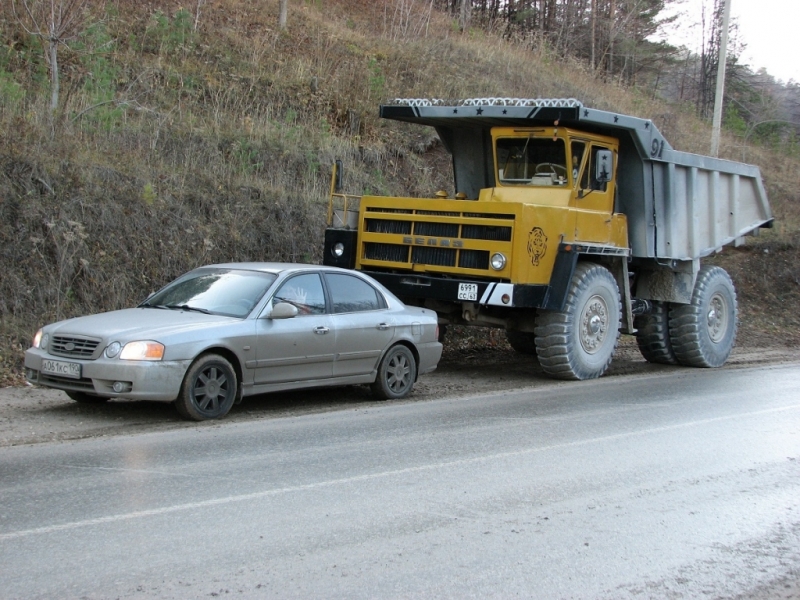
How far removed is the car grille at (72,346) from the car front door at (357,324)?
8.36 feet

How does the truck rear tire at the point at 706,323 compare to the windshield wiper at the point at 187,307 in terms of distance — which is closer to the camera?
the windshield wiper at the point at 187,307

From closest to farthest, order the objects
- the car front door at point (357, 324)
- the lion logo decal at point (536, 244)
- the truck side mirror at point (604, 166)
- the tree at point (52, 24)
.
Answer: the car front door at point (357, 324), the lion logo decal at point (536, 244), the truck side mirror at point (604, 166), the tree at point (52, 24)

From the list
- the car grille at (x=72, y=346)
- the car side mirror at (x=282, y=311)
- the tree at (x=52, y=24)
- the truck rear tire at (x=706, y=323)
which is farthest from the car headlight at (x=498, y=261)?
the tree at (x=52, y=24)

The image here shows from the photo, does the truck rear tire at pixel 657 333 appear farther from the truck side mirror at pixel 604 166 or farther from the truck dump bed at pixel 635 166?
the truck side mirror at pixel 604 166

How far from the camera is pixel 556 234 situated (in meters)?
12.3

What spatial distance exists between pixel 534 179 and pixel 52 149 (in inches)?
271

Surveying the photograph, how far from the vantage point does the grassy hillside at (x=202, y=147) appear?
1272 cm

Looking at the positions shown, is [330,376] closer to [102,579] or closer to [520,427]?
[520,427]

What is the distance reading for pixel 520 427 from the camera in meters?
9.22

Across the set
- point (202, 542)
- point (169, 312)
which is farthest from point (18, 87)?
point (202, 542)

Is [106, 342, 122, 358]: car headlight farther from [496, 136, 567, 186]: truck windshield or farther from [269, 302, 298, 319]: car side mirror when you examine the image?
[496, 136, 567, 186]: truck windshield

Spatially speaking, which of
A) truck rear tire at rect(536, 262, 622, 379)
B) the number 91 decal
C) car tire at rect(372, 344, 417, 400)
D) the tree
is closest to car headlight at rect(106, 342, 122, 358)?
car tire at rect(372, 344, 417, 400)

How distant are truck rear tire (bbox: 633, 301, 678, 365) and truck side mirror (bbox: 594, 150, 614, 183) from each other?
10.3 feet

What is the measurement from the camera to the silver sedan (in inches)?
336
